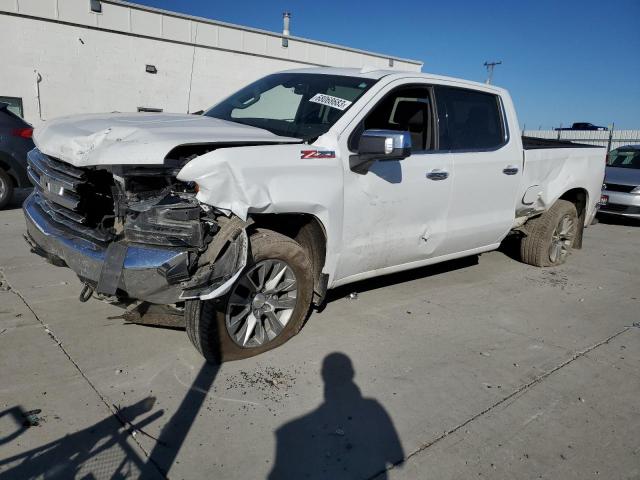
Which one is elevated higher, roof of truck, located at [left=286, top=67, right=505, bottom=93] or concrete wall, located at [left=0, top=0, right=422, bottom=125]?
concrete wall, located at [left=0, top=0, right=422, bottom=125]

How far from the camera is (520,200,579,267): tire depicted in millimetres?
6070

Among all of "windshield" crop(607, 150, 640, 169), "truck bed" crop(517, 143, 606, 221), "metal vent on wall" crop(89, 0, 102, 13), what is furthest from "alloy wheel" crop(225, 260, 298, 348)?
"metal vent on wall" crop(89, 0, 102, 13)

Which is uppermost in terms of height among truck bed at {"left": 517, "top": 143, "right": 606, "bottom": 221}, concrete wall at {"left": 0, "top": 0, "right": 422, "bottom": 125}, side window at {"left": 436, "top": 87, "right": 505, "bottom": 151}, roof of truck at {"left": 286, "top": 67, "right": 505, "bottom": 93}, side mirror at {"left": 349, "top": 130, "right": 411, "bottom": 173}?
concrete wall at {"left": 0, "top": 0, "right": 422, "bottom": 125}

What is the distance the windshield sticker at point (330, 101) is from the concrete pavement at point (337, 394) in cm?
171

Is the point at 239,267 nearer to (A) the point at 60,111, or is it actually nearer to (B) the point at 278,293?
(B) the point at 278,293

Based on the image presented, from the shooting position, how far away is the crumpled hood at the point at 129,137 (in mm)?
2840

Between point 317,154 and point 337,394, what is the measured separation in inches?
61.1

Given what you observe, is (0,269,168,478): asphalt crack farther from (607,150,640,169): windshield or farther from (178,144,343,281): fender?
(607,150,640,169): windshield

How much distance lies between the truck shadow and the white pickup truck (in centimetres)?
71

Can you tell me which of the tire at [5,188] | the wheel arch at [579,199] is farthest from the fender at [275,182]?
the tire at [5,188]

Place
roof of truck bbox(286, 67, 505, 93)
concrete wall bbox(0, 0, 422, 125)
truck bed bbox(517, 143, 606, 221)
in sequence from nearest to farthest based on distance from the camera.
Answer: roof of truck bbox(286, 67, 505, 93)
truck bed bbox(517, 143, 606, 221)
concrete wall bbox(0, 0, 422, 125)

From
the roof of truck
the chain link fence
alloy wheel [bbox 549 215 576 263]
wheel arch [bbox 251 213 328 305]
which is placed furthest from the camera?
the chain link fence

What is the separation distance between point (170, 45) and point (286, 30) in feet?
21.0

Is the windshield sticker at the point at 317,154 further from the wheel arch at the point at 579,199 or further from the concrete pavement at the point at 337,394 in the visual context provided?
the wheel arch at the point at 579,199
